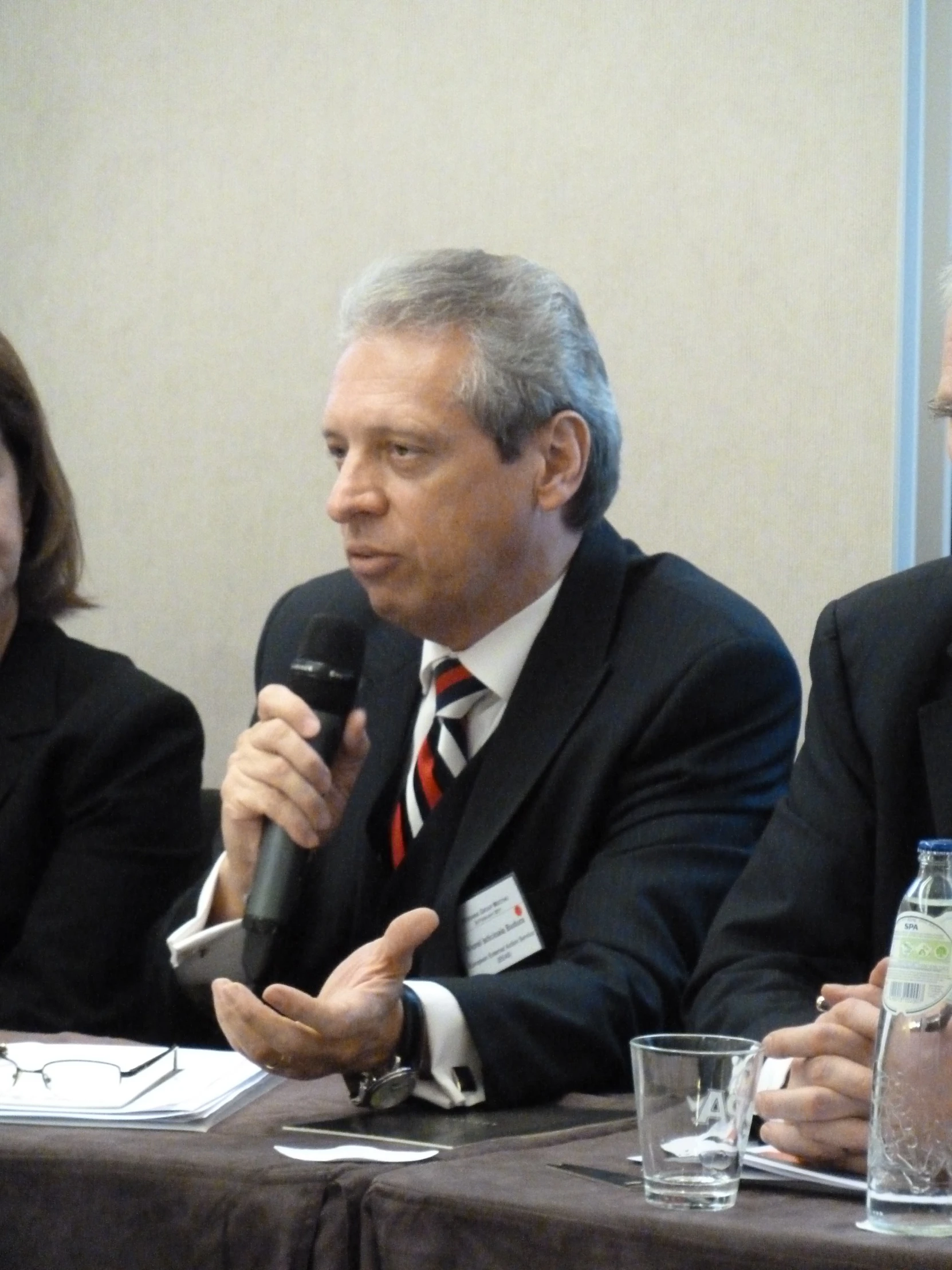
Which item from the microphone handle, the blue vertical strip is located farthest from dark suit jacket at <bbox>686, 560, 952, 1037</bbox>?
the blue vertical strip

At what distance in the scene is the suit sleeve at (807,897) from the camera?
1.69m

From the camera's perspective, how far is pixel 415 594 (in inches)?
83.5

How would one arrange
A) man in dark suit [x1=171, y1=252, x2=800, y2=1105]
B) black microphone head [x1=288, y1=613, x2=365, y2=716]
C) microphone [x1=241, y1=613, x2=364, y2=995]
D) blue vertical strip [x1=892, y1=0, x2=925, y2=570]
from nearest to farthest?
microphone [x1=241, y1=613, x2=364, y2=995], black microphone head [x1=288, y1=613, x2=365, y2=716], man in dark suit [x1=171, y1=252, x2=800, y2=1105], blue vertical strip [x1=892, y1=0, x2=925, y2=570]

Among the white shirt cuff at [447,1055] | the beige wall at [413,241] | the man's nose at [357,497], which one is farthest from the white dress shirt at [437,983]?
the beige wall at [413,241]

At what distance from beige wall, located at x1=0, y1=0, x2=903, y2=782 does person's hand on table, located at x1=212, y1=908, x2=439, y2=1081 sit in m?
1.33

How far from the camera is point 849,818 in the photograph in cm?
178

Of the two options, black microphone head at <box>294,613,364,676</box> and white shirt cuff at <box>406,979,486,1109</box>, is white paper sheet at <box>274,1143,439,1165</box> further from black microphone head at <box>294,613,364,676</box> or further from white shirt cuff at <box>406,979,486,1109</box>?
black microphone head at <box>294,613,364,676</box>

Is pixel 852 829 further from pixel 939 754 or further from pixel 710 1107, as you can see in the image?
pixel 710 1107

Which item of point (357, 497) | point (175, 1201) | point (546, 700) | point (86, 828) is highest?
point (357, 497)

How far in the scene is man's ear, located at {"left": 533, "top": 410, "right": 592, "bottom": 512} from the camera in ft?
7.28

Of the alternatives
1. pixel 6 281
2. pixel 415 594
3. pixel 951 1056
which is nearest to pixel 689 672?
pixel 415 594

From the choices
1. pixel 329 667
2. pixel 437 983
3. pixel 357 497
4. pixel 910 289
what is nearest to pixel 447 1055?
pixel 437 983

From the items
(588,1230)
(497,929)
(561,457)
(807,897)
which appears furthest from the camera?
(561,457)

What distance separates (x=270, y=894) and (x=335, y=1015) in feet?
0.60
